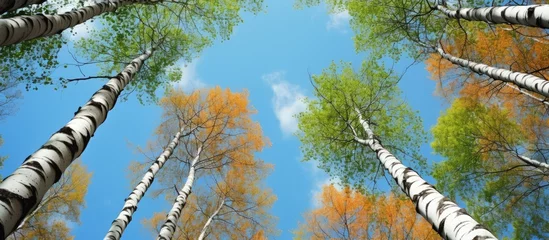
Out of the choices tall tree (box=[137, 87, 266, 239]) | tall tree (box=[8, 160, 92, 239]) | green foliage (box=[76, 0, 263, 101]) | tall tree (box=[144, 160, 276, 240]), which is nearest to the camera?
green foliage (box=[76, 0, 263, 101])

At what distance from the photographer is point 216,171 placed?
11.7 m

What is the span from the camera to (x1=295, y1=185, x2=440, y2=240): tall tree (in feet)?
28.1

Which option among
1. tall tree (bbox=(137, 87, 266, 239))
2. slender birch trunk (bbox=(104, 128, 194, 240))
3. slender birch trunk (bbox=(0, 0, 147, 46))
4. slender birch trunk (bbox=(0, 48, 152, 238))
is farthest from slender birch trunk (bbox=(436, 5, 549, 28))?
tall tree (bbox=(137, 87, 266, 239))

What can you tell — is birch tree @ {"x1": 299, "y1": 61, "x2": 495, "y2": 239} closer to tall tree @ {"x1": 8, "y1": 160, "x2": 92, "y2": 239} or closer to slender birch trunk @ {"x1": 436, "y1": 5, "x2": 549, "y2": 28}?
slender birch trunk @ {"x1": 436, "y1": 5, "x2": 549, "y2": 28}

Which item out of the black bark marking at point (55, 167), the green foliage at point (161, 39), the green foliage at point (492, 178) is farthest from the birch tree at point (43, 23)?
the green foliage at point (492, 178)

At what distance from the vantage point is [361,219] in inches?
350

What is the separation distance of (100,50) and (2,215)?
25.2 feet

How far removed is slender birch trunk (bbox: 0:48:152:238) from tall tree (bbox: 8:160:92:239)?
10.2 meters

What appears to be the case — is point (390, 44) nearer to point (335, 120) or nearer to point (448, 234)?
point (335, 120)

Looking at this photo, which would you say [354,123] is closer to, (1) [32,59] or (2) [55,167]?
(1) [32,59]

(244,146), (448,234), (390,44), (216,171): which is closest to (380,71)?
(390,44)

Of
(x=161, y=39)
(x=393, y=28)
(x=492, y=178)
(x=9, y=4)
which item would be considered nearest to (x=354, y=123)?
(x=393, y=28)

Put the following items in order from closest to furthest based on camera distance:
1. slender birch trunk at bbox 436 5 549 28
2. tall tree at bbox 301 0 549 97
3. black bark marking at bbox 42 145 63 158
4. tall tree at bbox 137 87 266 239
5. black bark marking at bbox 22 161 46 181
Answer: black bark marking at bbox 22 161 46 181, black bark marking at bbox 42 145 63 158, slender birch trunk at bbox 436 5 549 28, tall tree at bbox 301 0 549 97, tall tree at bbox 137 87 266 239

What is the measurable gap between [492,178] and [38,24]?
1217cm
